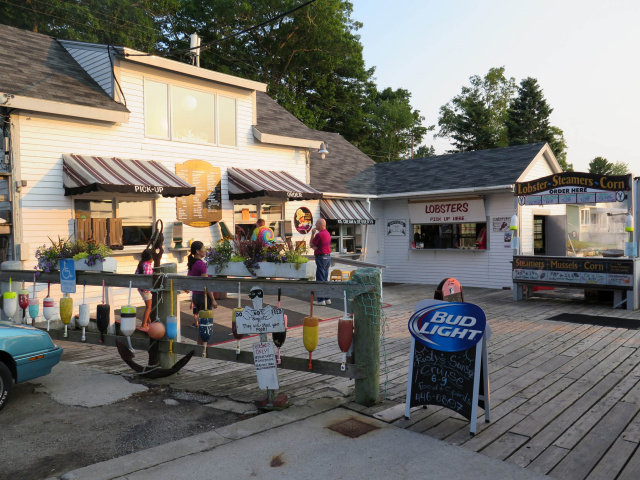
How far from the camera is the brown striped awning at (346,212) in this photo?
15867mm

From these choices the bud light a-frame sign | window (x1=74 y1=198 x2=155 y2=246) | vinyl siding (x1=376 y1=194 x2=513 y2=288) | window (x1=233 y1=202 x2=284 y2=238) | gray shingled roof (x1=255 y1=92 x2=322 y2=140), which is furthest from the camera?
vinyl siding (x1=376 y1=194 x2=513 y2=288)

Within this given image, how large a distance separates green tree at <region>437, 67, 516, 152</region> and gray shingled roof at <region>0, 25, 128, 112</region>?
40801 millimetres

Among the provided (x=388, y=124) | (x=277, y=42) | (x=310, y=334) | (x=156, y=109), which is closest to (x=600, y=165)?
(x=388, y=124)

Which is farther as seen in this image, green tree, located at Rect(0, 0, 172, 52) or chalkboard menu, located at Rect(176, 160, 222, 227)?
green tree, located at Rect(0, 0, 172, 52)

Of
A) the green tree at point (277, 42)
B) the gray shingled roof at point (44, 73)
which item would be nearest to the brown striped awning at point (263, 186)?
the gray shingled roof at point (44, 73)

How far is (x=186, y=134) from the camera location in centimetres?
Result: 1228

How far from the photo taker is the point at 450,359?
174 inches

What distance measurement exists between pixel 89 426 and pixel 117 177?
21.7 feet

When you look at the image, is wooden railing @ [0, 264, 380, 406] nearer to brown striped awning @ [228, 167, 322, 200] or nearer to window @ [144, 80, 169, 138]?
window @ [144, 80, 169, 138]

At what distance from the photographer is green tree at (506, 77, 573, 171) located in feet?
141

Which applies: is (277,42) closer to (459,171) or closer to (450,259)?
(459,171)

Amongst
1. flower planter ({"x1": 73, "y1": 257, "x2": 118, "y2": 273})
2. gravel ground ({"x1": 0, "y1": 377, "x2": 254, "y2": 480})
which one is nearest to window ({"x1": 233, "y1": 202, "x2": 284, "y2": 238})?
flower planter ({"x1": 73, "y1": 257, "x2": 118, "y2": 273})

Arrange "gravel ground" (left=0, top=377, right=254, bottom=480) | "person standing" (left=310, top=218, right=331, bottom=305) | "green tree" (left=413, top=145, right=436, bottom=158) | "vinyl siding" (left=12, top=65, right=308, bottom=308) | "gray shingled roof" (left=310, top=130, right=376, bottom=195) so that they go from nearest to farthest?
"gravel ground" (left=0, top=377, right=254, bottom=480) < "vinyl siding" (left=12, top=65, right=308, bottom=308) < "person standing" (left=310, top=218, right=331, bottom=305) < "gray shingled roof" (left=310, top=130, right=376, bottom=195) < "green tree" (left=413, top=145, right=436, bottom=158)

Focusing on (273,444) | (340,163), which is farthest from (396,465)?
(340,163)
